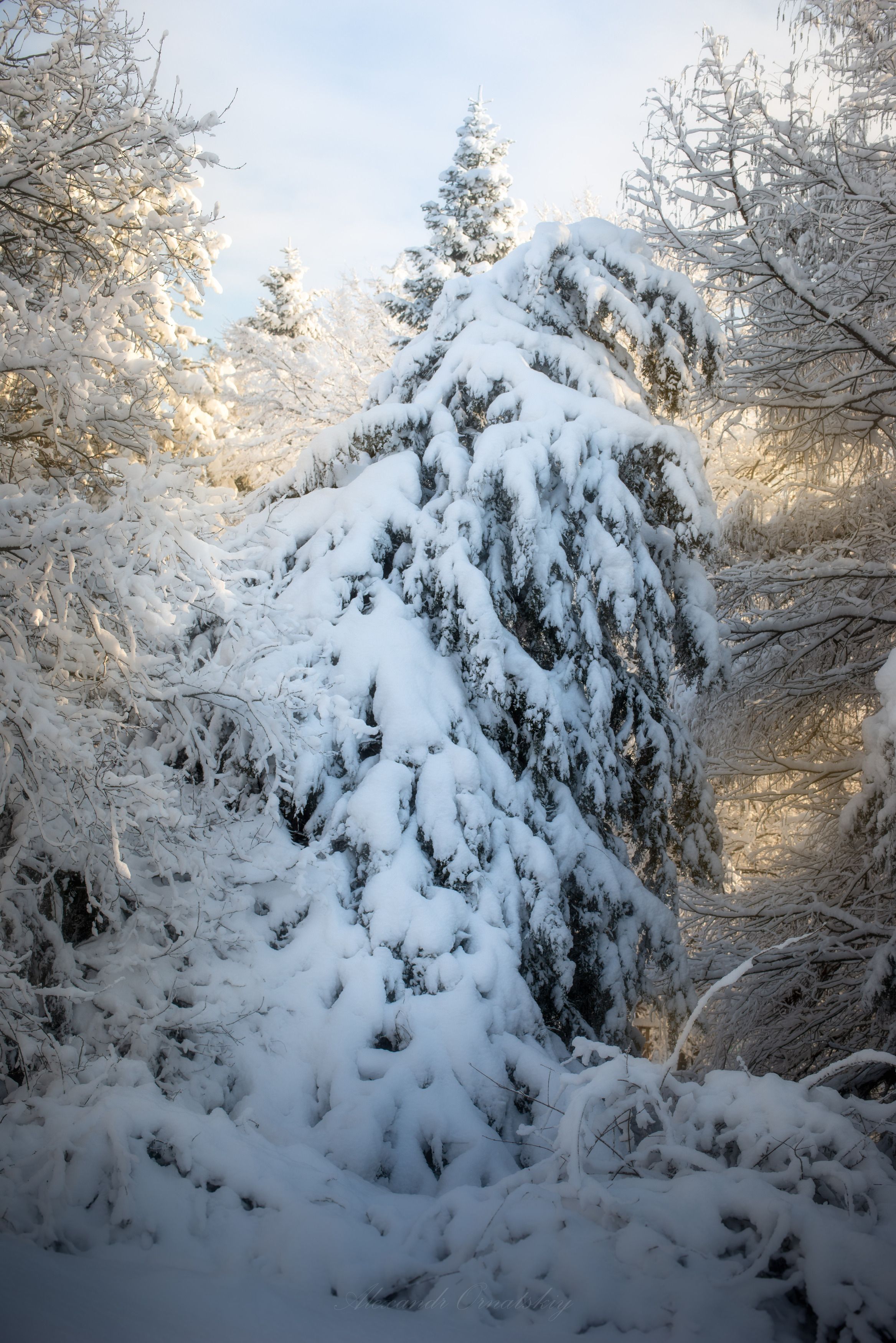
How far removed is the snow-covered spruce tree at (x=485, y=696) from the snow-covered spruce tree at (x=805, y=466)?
0.74m

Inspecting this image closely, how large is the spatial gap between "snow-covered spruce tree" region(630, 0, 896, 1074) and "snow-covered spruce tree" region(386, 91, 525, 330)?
5.36 meters

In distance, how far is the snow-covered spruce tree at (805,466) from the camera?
5.27 m

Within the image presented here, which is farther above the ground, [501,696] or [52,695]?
[52,695]

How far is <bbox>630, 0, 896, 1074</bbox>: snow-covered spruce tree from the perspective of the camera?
5270 millimetres

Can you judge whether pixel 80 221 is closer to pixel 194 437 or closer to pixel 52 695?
pixel 194 437

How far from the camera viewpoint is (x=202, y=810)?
4094 millimetres

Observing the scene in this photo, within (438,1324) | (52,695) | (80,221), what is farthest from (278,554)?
(438,1324)

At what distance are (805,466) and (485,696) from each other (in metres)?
4.49

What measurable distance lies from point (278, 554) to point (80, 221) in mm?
2234

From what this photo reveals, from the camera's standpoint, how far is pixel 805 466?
7117mm

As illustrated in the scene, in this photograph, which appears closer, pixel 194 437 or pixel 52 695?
pixel 52 695

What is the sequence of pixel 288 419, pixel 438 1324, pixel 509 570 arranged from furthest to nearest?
1. pixel 288 419
2. pixel 509 570
3. pixel 438 1324

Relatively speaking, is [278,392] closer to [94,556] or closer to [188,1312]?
[94,556]

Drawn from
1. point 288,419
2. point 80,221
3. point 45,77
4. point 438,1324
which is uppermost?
point 288,419
